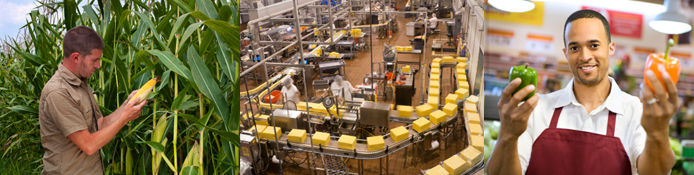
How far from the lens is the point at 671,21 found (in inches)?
16.0

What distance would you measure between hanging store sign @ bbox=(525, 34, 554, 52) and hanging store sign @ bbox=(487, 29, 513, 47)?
0.06 m

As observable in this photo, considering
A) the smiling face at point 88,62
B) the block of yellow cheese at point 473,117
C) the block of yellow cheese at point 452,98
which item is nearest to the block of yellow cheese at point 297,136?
the block of yellow cheese at point 452,98

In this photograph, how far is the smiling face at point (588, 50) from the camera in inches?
16.6

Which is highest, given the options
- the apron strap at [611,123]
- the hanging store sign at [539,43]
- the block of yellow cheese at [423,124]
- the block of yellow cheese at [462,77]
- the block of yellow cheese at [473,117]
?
the hanging store sign at [539,43]

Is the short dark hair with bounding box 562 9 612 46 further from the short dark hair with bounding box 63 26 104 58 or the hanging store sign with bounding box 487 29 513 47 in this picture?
the short dark hair with bounding box 63 26 104 58

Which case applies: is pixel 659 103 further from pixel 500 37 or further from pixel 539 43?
pixel 500 37

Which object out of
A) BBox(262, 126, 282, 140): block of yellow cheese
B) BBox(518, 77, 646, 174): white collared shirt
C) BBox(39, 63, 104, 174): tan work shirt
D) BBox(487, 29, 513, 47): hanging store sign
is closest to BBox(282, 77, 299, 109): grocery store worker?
BBox(262, 126, 282, 140): block of yellow cheese

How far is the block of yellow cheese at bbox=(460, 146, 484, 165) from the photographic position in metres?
1.19

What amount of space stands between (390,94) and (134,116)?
3.85 metres

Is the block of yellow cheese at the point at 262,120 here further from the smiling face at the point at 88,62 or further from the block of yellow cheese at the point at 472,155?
the block of yellow cheese at the point at 472,155

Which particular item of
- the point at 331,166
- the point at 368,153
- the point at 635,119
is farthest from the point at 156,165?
the point at 331,166

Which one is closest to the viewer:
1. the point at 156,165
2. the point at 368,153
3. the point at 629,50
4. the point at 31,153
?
the point at 629,50

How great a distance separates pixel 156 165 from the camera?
88 centimetres

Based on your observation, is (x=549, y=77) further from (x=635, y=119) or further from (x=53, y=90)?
(x=53, y=90)
